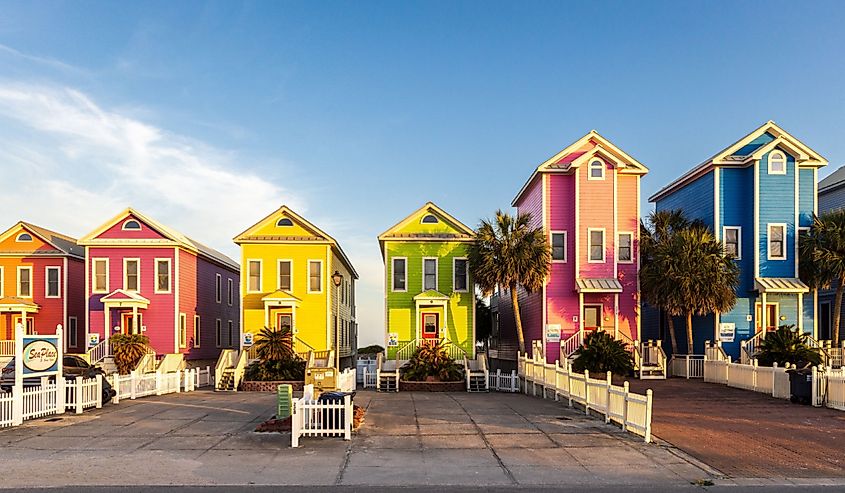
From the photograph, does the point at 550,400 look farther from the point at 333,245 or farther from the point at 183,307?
the point at 183,307

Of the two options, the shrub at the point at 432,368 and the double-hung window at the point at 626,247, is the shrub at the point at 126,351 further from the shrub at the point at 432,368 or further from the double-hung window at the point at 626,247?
the double-hung window at the point at 626,247

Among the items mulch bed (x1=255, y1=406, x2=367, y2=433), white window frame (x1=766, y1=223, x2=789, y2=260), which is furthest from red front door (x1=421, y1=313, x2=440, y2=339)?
mulch bed (x1=255, y1=406, x2=367, y2=433)

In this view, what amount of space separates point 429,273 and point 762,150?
16.1 metres

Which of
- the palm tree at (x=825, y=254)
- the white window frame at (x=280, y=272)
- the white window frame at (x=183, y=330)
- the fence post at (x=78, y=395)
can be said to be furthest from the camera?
the white window frame at (x=183, y=330)

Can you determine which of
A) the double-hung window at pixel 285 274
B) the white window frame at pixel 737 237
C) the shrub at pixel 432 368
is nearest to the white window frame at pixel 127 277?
the double-hung window at pixel 285 274

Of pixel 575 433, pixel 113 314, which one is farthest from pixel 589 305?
pixel 113 314

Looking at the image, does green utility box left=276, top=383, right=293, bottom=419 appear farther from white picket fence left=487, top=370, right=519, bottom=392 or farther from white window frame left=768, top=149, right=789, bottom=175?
white window frame left=768, top=149, right=789, bottom=175

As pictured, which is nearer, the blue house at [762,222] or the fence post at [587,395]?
→ the fence post at [587,395]

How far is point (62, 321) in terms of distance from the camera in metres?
37.1

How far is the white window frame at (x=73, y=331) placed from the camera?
37562 millimetres

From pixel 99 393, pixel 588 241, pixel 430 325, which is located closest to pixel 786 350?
pixel 588 241

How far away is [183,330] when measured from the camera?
118ft

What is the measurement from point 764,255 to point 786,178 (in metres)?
3.71

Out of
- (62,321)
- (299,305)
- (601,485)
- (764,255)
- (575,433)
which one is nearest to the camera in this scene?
(601,485)
